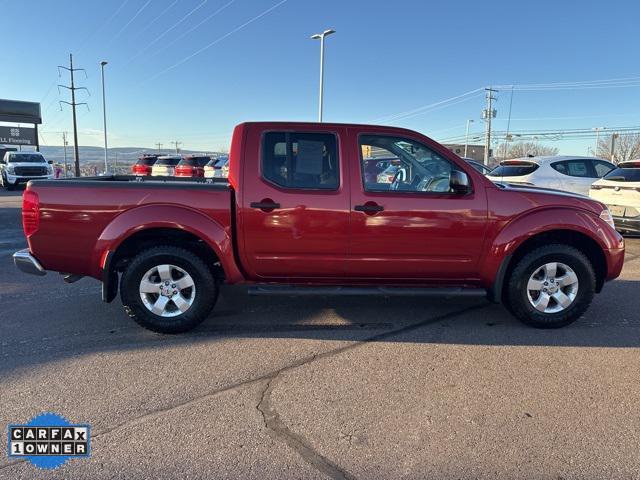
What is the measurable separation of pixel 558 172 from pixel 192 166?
17450 mm

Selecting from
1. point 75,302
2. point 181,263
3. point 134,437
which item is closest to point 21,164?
point 75,302

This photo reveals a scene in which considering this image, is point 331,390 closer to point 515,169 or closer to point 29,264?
point 29,264

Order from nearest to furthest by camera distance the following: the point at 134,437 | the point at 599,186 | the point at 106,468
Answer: the point at 106,468
the point at 134,437
the point at 599,186

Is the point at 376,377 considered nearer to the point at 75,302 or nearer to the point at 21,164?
the point at 75,302

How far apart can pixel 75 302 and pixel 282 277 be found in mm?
2522

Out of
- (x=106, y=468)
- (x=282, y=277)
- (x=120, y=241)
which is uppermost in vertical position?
(x=120, y=241)

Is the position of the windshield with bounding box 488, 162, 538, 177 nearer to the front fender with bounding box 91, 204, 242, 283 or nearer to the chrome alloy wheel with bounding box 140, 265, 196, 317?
the front fender with bounding box 91, 204, 242, 283

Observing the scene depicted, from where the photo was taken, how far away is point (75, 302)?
201 inches

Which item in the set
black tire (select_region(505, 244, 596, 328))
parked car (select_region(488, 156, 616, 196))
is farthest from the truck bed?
parked car (select_region(488, 156, 616, 196))

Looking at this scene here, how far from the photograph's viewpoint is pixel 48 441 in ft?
8.70

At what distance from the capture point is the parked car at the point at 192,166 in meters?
21.8

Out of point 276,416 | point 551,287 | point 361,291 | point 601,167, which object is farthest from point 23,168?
point 551,287

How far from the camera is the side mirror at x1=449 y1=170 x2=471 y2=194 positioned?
13.4 ft

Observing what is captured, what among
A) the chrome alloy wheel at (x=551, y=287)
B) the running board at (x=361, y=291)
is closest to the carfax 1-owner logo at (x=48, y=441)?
the running board at (x=361, y=291)
